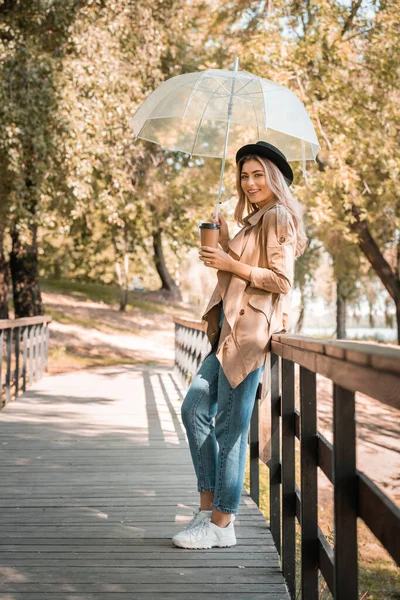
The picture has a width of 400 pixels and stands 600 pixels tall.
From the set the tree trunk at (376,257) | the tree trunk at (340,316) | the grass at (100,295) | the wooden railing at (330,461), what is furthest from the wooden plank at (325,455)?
the tree trunk at (340,316)

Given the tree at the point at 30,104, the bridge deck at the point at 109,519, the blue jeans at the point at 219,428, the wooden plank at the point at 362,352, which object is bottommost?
the bridge deck at the point at 109,519

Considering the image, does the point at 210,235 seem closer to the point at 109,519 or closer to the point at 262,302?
the point at 262,302

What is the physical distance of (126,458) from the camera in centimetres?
589

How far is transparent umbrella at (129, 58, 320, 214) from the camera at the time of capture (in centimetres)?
435

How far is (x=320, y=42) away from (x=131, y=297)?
58.5 feet

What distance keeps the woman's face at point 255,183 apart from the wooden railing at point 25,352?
5248 millimetres

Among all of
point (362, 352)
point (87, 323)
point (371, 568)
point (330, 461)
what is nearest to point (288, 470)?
point (330, 461)

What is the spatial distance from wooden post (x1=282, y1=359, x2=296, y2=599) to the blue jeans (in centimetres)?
14

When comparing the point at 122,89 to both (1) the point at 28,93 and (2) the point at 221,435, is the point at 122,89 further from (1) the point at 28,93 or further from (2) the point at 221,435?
(2) the point at 221,435

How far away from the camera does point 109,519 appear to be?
412 centimetres

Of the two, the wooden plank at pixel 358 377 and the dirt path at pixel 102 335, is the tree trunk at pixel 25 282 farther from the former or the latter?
the wooden plank at pixel 358 377

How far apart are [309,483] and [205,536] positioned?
982 mm

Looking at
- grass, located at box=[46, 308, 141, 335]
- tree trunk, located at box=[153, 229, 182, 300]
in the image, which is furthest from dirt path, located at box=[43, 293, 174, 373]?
tree trunk, located at box=[153, 229, 182, 300]

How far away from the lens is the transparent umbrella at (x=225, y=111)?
435 centimetres
